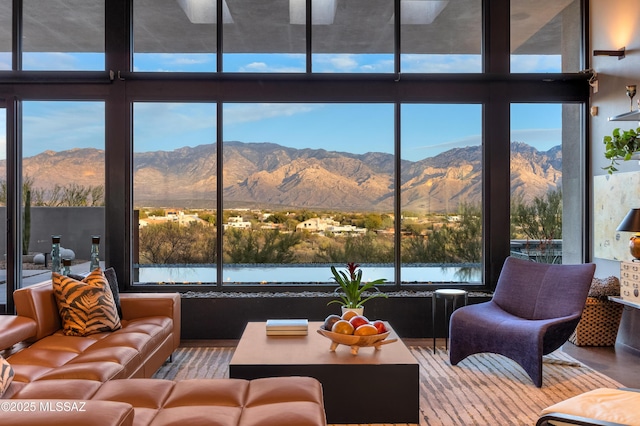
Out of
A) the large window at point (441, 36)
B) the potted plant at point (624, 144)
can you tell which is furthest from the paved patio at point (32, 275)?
the potted plant at point (624, 144)

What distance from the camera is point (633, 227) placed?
4.21 meters

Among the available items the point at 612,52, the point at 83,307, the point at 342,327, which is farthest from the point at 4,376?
the point at 612,52

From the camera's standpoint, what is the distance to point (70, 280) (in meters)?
3.83

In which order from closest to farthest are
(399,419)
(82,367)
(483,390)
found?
(82,367), (399,419), (483,390)

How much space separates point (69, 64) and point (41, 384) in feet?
13.7

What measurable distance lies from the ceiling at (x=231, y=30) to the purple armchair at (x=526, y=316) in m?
2.65

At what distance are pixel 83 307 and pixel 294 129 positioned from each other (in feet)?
9.57

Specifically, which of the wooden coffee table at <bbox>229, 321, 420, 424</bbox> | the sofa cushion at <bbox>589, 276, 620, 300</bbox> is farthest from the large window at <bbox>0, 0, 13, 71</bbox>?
the sofa cushion at <bbox>589, 276, 620, 300</bbox>

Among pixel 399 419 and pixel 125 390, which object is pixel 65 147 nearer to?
pixel 125 390

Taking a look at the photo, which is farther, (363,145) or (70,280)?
(363,145)

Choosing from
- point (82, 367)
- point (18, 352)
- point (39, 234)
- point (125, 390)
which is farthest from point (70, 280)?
point (39, 234)

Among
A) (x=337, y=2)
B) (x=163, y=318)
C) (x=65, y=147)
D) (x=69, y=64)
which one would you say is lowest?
(x=163, y=318)

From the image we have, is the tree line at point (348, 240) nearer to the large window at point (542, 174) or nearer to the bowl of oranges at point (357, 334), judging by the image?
the large window at point (542, 174)

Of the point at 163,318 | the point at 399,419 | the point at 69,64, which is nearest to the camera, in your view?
the point at 399,419
